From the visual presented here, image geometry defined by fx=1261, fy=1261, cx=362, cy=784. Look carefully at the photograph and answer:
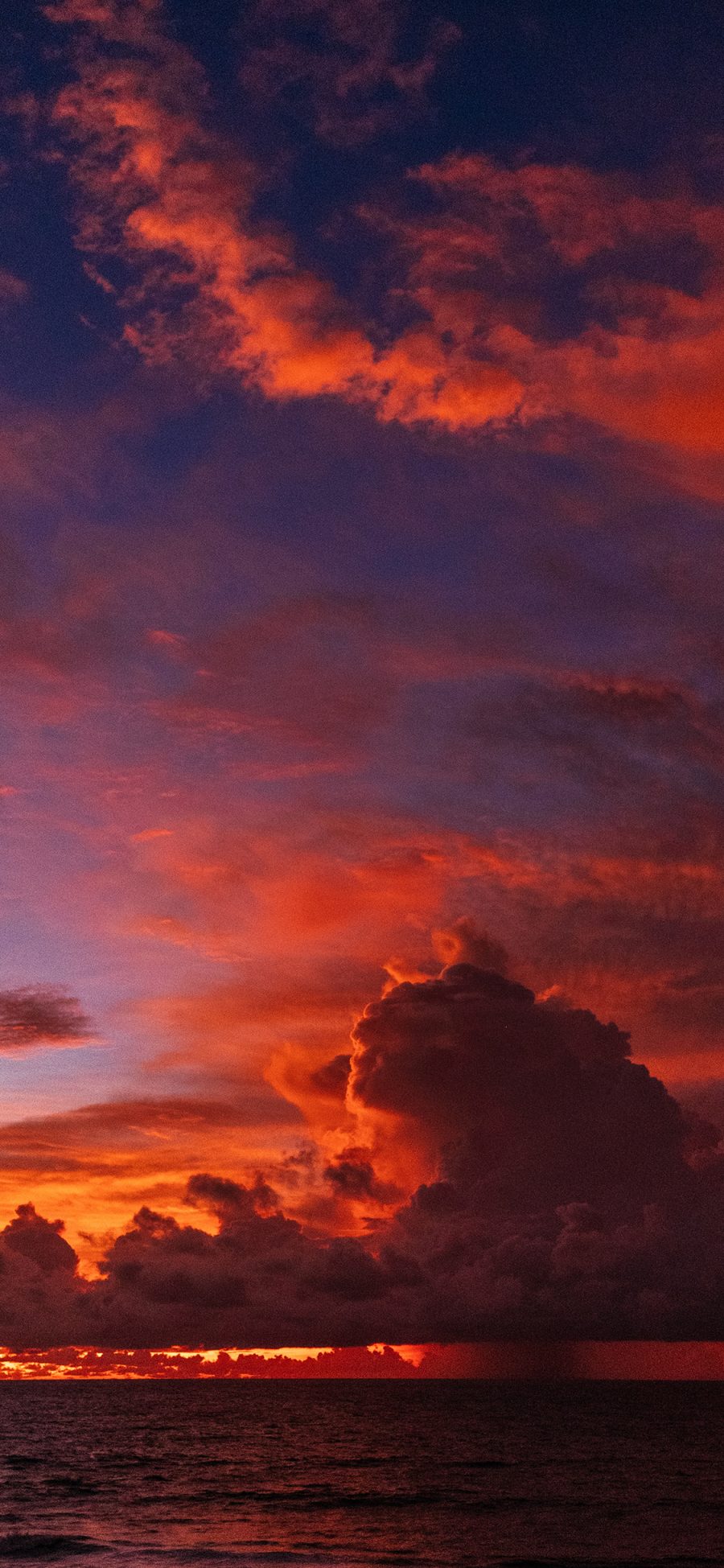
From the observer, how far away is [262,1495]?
95688 mm

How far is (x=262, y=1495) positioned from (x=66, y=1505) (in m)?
15.2

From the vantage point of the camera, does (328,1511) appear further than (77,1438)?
No

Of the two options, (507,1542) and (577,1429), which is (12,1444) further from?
(507,1542)

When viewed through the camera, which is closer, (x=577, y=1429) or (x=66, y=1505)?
(x=66, y=1505)

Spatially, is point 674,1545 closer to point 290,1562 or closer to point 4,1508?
point 290,1562

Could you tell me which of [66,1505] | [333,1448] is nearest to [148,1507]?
[66,1505]

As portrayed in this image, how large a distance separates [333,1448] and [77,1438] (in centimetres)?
4076

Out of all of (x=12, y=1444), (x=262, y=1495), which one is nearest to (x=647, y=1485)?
(x=262, y=1495)

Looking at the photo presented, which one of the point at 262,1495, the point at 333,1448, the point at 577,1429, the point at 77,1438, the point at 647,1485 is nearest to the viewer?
the point at 262,1495

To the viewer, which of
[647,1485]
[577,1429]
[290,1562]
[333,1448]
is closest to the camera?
[290,1562]

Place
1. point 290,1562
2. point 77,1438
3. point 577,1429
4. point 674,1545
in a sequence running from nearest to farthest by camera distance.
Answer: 1. point 290,1562
2. point 674,1545
3. point 77,1438
4. point 577,1429

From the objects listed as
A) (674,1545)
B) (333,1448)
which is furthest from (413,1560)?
(333,1448)

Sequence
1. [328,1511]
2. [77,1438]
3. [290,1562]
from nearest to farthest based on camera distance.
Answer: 1. [290,1562]
2. [328,1511]
3. [77,1438]

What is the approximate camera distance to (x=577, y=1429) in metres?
194
